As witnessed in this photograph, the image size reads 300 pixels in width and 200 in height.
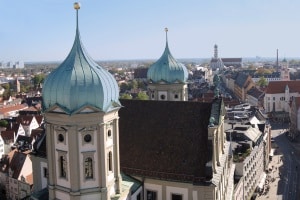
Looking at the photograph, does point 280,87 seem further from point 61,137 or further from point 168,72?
point 61,137

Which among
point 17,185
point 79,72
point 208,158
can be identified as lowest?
point 17,185

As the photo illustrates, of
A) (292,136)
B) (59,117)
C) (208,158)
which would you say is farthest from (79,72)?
(292,136)

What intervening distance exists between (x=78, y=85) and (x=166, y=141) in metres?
12.3

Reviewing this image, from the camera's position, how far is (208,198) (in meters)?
36.1

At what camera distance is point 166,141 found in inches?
1543

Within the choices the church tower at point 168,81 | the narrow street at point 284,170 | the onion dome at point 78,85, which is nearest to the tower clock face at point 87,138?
the onion dome at point 78,85

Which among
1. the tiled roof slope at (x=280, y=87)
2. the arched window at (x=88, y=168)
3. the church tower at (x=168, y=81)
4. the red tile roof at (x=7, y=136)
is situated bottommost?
the red tile roof at (x=7, y=136)

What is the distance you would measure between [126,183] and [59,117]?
9.17 m

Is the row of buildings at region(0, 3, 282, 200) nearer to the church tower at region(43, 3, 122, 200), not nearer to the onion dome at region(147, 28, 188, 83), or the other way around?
the church tower at region(43, 3, 122, 200)

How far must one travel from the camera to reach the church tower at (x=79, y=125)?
99.7 feet

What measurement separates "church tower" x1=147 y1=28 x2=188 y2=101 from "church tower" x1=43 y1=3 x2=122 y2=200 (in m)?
25.1

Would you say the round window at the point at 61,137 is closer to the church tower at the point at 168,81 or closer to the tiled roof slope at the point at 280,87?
the church tower at the point at 168,81

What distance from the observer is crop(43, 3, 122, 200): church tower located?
99.7 ft

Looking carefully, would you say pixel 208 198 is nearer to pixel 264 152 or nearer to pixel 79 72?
pixel 79 72
